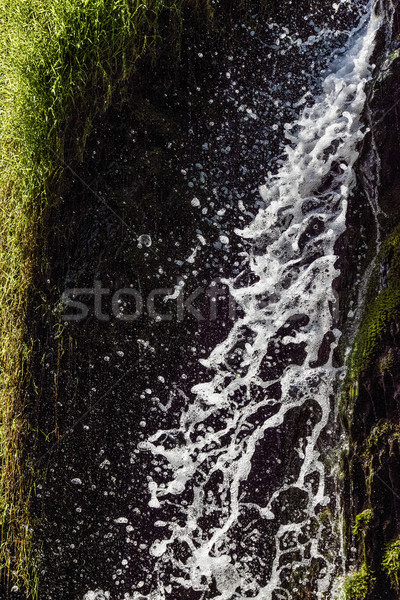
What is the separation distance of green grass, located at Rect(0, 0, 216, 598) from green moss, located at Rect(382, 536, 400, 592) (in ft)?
4.27

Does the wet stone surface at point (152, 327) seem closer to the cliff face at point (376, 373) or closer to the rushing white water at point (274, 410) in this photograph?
the rushing white water at point (274, 410)

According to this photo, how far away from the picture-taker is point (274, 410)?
6.78 ft

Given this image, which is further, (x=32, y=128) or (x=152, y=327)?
(x=152, y=327)

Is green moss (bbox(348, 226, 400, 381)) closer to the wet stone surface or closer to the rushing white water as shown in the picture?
the rushing white water

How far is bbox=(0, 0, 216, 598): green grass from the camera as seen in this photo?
183 cm

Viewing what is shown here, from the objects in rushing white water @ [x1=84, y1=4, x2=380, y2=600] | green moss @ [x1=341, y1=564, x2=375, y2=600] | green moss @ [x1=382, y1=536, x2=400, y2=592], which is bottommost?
green moss @ [x1=341, y1=564, x2=375, y2=600]

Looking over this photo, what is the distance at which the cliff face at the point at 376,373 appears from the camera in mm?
1895

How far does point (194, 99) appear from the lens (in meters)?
2.07

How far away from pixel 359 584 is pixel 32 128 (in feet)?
6.74

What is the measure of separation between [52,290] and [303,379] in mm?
1041

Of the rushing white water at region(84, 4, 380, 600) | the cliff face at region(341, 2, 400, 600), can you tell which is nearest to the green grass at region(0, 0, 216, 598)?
the rushing white water at region(84, 4, 380, 600)

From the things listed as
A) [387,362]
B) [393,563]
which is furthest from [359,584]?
[387,362]

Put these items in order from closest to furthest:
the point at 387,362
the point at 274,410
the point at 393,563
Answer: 1. the point at 393,563
2. the point at 387,362
3. the point at 274,410

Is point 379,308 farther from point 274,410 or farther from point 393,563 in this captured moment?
point 393,563
